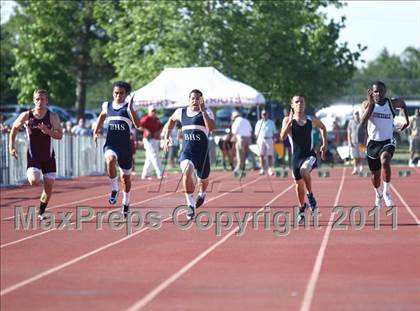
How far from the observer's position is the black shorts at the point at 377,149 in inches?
732

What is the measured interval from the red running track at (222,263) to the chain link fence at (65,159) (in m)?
7.53

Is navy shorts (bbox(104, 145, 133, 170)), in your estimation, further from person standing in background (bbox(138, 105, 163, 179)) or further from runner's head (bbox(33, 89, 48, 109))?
person standing in background (bbox(138, 105, 163, 179))

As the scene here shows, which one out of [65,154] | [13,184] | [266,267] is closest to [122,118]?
[266,267]

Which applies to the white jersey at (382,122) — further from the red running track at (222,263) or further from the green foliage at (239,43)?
the green foliage at (239,43)

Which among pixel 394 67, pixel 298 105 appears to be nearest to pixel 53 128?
pixel 298 105

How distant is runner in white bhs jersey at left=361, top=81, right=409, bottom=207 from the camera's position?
1848 cm

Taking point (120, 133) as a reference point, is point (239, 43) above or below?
above

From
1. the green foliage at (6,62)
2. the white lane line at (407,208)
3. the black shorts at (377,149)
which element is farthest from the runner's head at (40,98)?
the green foliage at (6,62)

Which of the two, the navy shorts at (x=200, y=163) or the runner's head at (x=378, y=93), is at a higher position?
the runner's head at (x=378, y=93)

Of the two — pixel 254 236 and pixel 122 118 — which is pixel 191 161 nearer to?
pixel 122 118

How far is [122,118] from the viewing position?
18.4 m

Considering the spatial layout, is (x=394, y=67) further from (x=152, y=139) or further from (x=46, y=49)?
(x=152, y=139)

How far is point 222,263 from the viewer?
12.7 metres

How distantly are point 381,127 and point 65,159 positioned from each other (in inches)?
677
